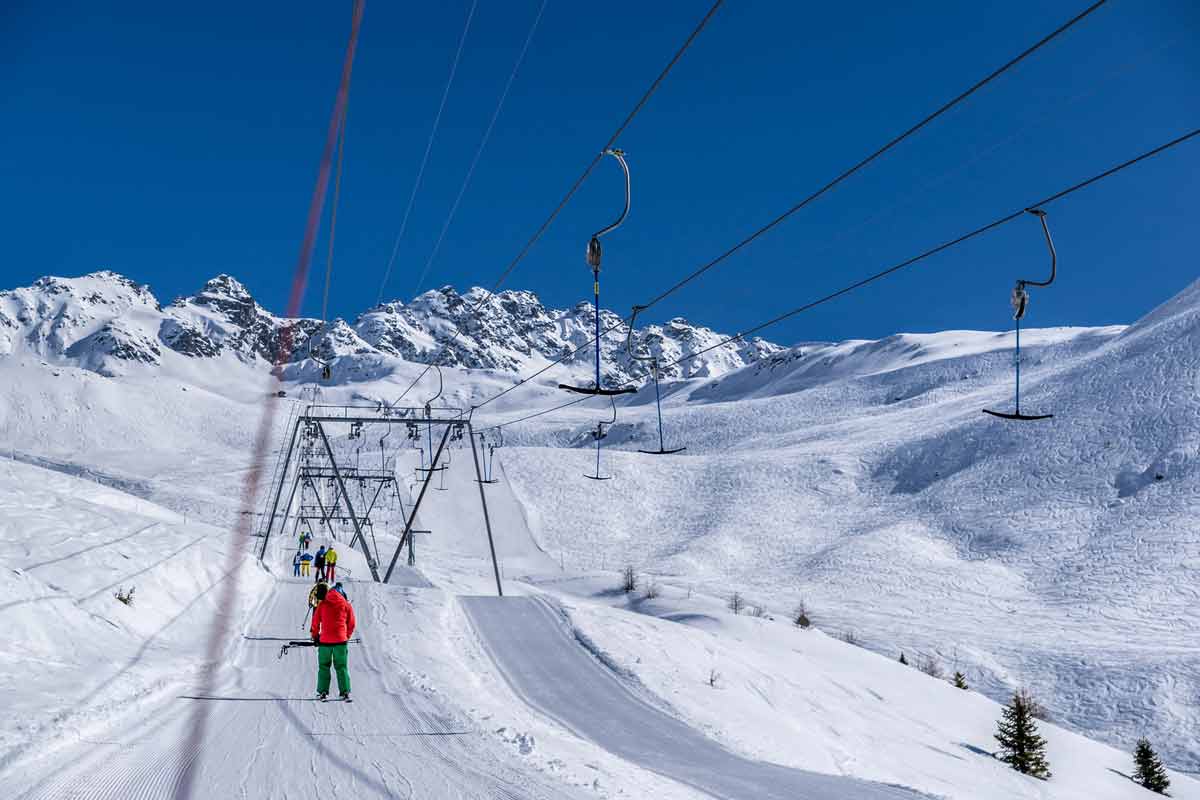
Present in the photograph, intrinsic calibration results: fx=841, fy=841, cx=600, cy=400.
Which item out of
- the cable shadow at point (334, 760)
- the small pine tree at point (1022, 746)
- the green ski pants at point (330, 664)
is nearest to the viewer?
the cable shadow at point (334, 760)

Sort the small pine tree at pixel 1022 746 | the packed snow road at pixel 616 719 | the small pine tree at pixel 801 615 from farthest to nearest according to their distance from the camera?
the small pine tree at pixel 801 615
the small pine tree at pixel 1022 746
the packed snow road at pixel 616 719

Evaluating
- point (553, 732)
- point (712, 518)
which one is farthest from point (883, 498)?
point (553, 732)

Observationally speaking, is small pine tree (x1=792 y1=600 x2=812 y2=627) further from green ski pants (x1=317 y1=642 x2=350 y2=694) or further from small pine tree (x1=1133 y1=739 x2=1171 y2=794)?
green ski pants (x1=317 y1=642 x2=350 y2=694)

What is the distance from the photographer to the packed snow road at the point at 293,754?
296 inches

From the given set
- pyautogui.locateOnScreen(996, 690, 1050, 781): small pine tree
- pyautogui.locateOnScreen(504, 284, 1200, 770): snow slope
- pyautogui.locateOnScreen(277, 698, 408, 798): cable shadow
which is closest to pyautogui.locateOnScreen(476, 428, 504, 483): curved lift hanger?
pyautogui.locateOnScreen(504, 284, 1200, 770): snow slope

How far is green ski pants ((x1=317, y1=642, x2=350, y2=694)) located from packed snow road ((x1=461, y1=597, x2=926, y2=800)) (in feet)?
11.8

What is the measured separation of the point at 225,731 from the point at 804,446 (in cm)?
10675

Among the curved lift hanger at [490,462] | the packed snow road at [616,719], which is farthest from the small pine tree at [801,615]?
the packed snow road at [616,719]

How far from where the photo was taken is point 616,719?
1415 centimetres

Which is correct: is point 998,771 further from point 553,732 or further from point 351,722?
point 351,722

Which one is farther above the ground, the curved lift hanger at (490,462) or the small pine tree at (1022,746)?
the curved lift hanger at (490,462)

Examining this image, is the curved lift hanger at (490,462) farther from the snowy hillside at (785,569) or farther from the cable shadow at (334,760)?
the cable shadow at (334,760)

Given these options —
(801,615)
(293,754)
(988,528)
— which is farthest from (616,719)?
(988,528)

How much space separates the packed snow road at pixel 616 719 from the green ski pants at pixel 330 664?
3.59 m
